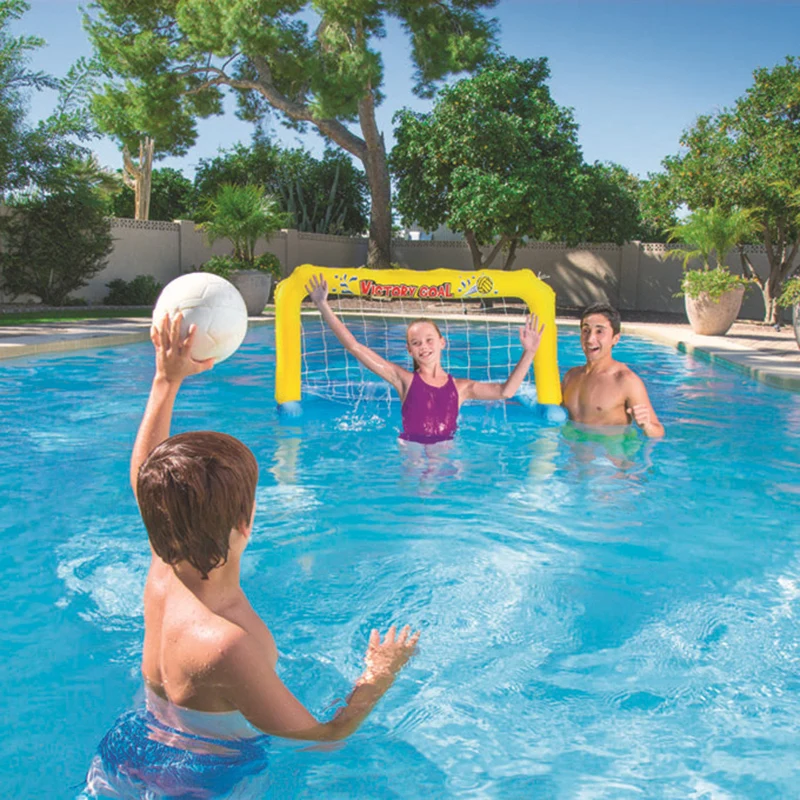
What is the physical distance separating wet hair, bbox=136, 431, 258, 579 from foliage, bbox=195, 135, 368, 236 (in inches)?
1053

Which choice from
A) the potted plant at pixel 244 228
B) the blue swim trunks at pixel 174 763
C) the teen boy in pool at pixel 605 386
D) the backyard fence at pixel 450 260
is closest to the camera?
the blue swim trunks at pixel 174 763

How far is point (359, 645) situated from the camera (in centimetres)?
311

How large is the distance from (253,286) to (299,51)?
21.2 ft

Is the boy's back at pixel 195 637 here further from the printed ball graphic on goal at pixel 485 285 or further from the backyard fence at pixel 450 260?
the backyard fence at pixel 450 260

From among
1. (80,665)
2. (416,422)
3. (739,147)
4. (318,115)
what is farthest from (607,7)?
(80,665)

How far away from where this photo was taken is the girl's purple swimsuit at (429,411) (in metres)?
5.75

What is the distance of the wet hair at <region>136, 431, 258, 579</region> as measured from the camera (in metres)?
1.47

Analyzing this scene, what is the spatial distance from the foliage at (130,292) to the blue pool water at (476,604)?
12.5 m

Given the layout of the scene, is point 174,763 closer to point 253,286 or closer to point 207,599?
point 207,599

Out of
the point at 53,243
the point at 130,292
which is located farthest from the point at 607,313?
the point at 130,292

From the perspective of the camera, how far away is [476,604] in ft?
11.4

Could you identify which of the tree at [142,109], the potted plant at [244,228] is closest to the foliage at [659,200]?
the potted plant at [244,228]

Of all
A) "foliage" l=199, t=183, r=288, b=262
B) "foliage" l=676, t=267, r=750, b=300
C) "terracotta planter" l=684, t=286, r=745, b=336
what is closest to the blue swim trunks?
"foliage" l=676, t=267, r=750, b=300

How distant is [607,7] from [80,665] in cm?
1979
